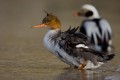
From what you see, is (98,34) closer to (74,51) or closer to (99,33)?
(99,33)

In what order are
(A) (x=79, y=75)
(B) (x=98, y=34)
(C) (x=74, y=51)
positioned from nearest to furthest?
(A) (x=79, y=75) < (C) (x=74, y=51) < (B) (x=98, y=34)

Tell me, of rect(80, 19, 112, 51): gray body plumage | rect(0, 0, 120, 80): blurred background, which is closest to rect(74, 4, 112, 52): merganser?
rect(80, 19, 112, 51): gray body plumage

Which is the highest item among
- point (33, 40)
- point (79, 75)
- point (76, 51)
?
point (33, 40)

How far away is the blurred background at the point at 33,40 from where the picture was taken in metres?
8.16

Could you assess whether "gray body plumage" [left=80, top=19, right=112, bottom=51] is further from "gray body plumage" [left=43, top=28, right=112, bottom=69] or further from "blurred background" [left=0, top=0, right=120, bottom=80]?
"gray body plumage" [left=43, top=28, right=112, bottom=69]

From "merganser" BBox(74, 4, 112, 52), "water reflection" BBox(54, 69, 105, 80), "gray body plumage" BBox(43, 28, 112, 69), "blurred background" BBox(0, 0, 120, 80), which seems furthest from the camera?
"merganser" BBox(74, 4, 112, 52)

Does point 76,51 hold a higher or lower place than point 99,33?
lower

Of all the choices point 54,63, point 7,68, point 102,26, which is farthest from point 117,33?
point 7,68

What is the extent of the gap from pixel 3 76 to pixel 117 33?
817cm

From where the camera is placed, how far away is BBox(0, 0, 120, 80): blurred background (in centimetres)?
816

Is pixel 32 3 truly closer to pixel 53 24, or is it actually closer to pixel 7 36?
pixel 7 36

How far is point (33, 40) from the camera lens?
13.6 m

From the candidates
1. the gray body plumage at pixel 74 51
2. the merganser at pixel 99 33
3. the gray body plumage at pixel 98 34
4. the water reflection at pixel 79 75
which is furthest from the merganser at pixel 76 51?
the gray body plumage at pixel 98 34

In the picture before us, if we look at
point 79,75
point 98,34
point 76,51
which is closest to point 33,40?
point 98,34
